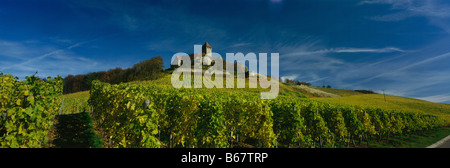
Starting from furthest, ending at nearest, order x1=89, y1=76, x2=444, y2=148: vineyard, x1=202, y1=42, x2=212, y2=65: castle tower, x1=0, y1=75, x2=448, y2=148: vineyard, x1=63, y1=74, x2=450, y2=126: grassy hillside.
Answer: x1=202, y1=42, x2=212, y2=65: castle tower → x1=63, y1=74, x2=450, y2=126: grassy hillside → x1=89, y1=76, x2=444, y2=148: vineyard → x1=0, y1=75, x2=448, y2=148: vineyard

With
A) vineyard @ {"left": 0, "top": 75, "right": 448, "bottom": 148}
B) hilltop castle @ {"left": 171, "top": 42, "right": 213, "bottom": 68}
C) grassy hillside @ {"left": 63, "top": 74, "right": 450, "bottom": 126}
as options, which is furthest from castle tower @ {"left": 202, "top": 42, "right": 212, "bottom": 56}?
vineyard @ {"left": 0, "top": 75, "right": 448, "bottom": 148}

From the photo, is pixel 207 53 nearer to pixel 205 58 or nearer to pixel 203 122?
pixel 205 58

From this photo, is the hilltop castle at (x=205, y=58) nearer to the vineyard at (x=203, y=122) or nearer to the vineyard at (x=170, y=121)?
the vineyard at (x=170, y=121)

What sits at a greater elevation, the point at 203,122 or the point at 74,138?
the point at 203,122

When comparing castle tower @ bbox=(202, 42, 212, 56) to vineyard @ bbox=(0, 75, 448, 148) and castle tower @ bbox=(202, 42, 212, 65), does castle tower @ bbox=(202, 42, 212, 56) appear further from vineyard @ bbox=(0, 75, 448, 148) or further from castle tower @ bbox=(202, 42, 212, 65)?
vineyard @ bbox=(0, 75, 448, 148)

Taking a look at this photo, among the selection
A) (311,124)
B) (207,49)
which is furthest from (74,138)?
(207,49)

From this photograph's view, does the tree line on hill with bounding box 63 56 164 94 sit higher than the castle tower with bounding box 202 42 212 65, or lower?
lower

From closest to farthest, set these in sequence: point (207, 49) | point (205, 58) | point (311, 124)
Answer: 1. point (311, 124)
2. point (205, 58)
3. point (207, 49)

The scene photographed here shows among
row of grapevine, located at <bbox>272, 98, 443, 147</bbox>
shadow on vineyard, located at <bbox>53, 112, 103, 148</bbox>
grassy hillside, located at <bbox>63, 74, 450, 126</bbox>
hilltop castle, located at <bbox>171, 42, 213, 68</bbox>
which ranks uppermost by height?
hilltop castle, located at <bbox>171, 42, 213, 68</bbox>

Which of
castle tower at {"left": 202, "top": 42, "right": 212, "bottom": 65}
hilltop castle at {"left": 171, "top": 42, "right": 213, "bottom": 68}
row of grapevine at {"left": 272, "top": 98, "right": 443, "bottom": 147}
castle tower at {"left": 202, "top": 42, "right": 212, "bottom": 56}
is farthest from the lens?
castle tower at {"left": 202, "top": 42, "right": 212, "bottom": 56}
